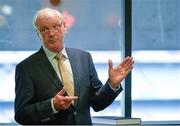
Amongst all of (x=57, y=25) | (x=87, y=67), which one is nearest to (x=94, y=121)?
(x=87, y=67)

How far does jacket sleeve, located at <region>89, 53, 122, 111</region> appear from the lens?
2230mm

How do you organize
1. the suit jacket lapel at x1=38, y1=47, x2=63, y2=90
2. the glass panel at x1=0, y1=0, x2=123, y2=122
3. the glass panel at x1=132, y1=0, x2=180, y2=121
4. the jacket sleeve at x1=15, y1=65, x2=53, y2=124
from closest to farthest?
the jacket sleeve at x1=15, y1=65, x2=53, y2=124 < the suit jacket lapel at x1=38, y1=47, x2=63, y2=90 < the glass panel at x1=0, y1=0, x2=123, y2=122 < the glass panel at x1=132, y1=0, x2=180, y2=121

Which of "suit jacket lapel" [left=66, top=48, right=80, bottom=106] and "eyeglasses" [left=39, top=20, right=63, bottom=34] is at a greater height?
"eyeglasses" [left=39, top=20, right=63, bottom=34]

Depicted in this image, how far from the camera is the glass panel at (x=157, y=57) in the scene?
4273 mm

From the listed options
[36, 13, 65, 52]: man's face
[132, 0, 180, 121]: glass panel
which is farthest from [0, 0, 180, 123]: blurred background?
[36, 13, 65, 52]: man's face

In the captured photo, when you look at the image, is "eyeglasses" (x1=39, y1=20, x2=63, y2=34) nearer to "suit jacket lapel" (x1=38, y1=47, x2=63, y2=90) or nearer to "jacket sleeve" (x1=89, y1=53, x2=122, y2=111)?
"suit jacket lapel" (x1=38, y1=47, x2=63, y2=90)

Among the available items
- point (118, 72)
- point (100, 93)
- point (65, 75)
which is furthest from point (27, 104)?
point (118, 72)

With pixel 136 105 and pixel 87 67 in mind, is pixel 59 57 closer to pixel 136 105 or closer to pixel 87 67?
pixel 87 67

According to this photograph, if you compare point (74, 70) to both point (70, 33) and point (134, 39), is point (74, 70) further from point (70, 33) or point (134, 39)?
point (134, 39)

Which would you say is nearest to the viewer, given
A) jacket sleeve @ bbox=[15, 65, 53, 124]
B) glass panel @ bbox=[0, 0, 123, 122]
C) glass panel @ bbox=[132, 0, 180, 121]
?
jacket sleeve @ bbox=[15, 65, 53, 124]

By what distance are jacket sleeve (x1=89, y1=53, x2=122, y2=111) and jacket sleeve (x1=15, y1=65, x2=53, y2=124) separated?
0.32 meters

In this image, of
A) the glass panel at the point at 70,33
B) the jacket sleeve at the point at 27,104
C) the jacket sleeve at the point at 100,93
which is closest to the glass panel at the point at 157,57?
the glass panel at the point at 70,33

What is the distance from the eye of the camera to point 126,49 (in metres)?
4.19

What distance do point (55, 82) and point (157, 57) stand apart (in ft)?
7.58
